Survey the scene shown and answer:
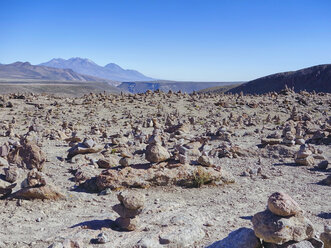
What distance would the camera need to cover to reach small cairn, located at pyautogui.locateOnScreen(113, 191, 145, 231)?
4.62 m

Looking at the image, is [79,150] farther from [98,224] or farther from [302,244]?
[302,244]

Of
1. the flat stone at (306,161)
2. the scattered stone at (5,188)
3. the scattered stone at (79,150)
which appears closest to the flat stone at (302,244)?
the scattered stone at (5,188)

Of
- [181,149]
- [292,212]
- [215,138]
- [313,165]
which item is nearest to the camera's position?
[292,212]

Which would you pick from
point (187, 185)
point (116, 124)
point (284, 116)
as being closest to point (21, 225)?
point (187, 185)

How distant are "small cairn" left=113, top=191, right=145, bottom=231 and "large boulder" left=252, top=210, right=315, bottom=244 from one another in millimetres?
1668

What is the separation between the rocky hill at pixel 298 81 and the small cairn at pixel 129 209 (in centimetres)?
7119

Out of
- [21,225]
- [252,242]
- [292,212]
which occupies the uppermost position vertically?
[292,212]

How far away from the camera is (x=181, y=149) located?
8078mm

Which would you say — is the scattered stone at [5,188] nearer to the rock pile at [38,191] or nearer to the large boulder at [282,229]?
the rock pile at [38,191]

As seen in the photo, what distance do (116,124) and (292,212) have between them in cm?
1317

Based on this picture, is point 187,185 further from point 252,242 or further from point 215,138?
point 215,138

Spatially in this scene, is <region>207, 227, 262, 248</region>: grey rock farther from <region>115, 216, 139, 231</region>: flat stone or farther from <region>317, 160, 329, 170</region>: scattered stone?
<region>317, 160, 329, 170</region>: scattered stone

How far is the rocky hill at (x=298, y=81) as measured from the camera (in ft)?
237

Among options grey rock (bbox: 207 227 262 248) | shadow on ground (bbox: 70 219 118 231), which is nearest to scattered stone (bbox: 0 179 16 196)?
shadow on ground (bbox: 70 219 118 231)
